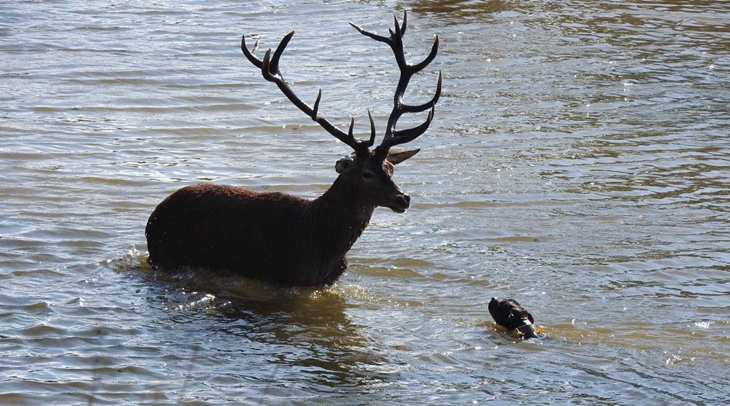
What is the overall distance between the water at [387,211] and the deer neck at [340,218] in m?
0.37

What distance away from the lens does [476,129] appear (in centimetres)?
1304

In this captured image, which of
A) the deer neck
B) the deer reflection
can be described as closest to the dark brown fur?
the deer neck

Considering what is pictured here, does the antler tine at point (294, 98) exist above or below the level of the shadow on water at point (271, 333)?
above

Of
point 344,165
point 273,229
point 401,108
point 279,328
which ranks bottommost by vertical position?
point 279,328

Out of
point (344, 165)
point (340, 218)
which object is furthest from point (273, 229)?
point (344, 165)

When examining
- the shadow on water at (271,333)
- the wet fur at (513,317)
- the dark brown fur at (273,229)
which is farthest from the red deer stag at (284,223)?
the wet fur at (513,317)

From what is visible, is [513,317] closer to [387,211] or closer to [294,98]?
[294,98]

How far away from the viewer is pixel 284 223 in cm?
852

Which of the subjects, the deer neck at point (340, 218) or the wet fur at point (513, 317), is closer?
the wet fur at point (513, 317)

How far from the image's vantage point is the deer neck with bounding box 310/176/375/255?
841 cm

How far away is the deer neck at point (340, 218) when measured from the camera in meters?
8.41

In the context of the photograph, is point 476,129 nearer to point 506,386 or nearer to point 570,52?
point 570,52

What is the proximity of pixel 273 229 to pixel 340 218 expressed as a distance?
466 millimetres

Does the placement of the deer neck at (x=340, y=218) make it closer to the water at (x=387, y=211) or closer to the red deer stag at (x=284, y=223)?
the red deer stag at (x=284, y=223)
